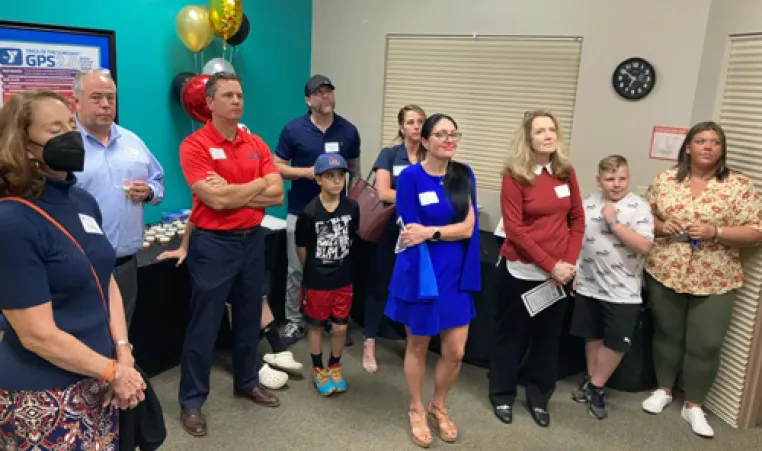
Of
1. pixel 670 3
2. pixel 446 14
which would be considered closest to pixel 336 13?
pixel 446 14

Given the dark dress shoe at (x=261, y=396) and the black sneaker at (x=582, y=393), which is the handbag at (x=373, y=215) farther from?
the black sneaker at (x=582, y=393)

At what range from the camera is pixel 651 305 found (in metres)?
3.34

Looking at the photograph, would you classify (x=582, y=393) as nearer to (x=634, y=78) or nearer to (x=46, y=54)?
(x=634, y=78)

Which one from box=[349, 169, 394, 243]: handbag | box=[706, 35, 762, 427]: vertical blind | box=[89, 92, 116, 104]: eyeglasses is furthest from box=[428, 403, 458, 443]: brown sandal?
box=[89, 92, 116, 104]: eyeglasses

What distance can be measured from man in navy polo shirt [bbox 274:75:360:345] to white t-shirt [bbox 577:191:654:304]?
1.54 meters

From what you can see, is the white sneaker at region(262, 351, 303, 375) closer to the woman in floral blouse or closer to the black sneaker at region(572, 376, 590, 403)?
the black sneaker at region(572, 376, 590, 403)

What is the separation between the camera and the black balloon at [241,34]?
4.07 m

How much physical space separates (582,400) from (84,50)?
3.44m

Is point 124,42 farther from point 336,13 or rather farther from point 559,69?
point 559,69

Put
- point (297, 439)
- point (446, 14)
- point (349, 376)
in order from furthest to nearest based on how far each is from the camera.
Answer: point (446, 14) → point (349, 376) → point (297, 439)

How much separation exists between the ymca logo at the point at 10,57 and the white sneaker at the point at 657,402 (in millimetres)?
3831

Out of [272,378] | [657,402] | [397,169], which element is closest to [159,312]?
[272,378]

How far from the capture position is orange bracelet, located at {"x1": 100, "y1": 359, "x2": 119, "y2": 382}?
1582 mm

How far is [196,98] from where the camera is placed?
3.68 metres
